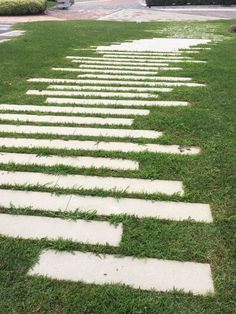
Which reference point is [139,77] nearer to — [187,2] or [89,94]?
[89,94]

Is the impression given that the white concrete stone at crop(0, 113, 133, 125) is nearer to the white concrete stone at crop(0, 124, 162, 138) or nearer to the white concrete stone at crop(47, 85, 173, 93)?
the white concrete stone at crop(0, 124, 162, 138)

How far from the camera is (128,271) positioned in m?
2.82

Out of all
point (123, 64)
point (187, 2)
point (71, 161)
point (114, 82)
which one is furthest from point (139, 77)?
point (187, 2)

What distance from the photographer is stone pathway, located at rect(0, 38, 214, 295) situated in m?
2.82

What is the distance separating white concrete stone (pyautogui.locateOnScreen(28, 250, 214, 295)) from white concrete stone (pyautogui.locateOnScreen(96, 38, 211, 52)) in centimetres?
882

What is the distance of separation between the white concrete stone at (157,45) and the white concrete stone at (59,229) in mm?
8344

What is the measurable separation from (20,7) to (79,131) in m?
20.5

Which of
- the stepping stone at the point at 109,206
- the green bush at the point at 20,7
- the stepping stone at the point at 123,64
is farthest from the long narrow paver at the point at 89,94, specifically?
the green bush at the point at 20,7

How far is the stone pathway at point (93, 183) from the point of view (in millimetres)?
2822

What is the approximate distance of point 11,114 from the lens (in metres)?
5.70

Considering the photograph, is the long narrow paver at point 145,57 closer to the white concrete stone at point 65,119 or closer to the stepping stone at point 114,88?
the stepping stone at point 114,88

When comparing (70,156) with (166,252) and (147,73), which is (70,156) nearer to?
(166,252)

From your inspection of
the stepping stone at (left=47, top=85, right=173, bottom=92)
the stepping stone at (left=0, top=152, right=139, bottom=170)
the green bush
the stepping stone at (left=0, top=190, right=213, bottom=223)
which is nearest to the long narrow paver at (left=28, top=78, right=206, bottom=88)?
the stepping stone at (left=47, top=85, right=173, bottom=92)

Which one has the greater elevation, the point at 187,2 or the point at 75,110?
the point at 75,110
